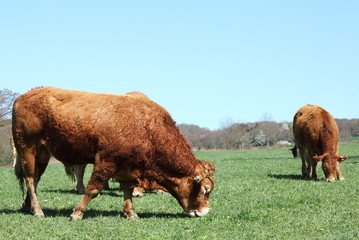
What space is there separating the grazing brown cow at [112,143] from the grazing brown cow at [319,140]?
817 cm

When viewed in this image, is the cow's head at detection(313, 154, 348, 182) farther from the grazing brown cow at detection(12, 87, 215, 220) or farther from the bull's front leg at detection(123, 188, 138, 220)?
the bull's front leg at detection(123, 188, 138, 220)

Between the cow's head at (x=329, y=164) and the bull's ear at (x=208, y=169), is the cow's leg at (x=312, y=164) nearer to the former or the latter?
the cow's head at (x=329, y=164)

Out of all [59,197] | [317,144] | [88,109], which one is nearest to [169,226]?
[88,109]

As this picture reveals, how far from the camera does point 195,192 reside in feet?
31.1

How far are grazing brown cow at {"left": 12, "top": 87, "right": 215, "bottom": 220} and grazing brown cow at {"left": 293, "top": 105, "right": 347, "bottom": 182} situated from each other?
817 centimetres

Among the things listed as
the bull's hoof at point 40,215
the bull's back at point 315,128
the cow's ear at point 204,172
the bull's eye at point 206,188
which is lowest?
the bull's hoof at point 40,215

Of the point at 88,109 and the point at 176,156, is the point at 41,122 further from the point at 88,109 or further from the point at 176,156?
the point at 176,156

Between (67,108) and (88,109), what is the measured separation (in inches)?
17.2

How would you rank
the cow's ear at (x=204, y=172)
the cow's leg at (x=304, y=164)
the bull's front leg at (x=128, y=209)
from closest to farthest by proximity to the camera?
the cow's ear at (x=204, y=172) → the bull's front leg at (x=128, y=209) → the cow's leg at (x=304, y=164)

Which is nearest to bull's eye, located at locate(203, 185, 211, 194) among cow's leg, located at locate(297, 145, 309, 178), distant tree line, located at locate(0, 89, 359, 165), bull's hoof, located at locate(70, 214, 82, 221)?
bull's hoof, located at locate(70, 214, 82, 221)

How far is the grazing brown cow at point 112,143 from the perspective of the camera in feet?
30.0

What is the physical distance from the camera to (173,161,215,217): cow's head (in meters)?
9.44

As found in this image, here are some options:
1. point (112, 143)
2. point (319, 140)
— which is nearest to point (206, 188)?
point (112, 143)

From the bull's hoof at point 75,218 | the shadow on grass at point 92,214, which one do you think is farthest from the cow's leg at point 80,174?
the bull's hoof at point 75,218
